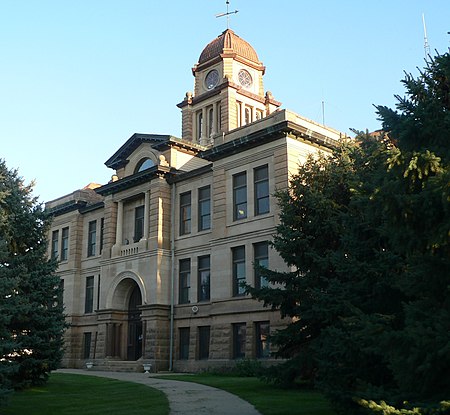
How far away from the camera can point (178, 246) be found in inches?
1342

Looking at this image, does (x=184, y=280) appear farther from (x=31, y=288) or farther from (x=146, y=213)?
(x=31, y=288)

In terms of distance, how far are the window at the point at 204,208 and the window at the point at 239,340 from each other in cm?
637

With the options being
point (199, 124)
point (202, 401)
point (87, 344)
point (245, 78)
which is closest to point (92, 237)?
point (87, 344)

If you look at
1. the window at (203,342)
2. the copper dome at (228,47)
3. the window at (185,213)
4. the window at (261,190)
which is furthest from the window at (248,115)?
the window at (203,342)

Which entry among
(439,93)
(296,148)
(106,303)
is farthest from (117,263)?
(439,93)

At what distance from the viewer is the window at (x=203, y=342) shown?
31342mm

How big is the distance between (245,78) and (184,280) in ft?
78.1

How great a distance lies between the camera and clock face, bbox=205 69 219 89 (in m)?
50.7

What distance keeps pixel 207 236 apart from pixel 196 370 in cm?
730

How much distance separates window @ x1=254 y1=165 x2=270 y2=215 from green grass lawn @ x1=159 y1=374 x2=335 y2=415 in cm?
1091

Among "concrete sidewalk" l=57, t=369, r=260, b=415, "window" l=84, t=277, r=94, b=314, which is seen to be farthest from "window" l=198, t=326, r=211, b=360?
"window" l=84, t=277, r=94, b=314

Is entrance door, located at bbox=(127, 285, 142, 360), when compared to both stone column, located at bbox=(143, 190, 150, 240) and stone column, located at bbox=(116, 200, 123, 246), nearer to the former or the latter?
stone column, located at bbox=(116, 200, 123, 246)

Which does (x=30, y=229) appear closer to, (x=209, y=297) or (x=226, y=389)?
(x=226, y=389)

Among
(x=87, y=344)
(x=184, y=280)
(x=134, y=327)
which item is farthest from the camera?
(x=87, y=344)
